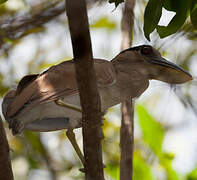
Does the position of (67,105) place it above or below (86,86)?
below

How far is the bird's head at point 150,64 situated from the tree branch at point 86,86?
941 millimetres

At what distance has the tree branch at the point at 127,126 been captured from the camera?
246 centimetres

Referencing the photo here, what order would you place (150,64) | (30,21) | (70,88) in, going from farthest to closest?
(150,64) → (70,88) → (30,21)

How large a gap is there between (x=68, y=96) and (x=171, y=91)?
652mm

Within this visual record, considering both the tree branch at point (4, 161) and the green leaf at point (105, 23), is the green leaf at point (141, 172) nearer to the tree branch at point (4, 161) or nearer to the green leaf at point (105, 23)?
the tree branch at point (4, 161)

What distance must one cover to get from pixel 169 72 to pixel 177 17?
41.3 inches

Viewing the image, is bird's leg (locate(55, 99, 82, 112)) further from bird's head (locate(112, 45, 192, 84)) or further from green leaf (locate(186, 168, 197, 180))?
green leaf (locate(186, 168, 197, 180))

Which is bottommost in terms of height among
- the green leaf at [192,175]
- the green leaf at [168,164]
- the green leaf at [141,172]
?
the green leaf at [168,164]

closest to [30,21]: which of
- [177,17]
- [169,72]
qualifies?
[177,17]

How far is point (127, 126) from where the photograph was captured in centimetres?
262

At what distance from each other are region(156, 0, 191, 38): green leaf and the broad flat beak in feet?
2.64

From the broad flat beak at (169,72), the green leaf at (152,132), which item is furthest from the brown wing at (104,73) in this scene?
the green leaf at (152,132)

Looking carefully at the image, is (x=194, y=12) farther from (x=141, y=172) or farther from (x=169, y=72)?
(x=141, y=172)

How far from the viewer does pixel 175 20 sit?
5.86 feet
